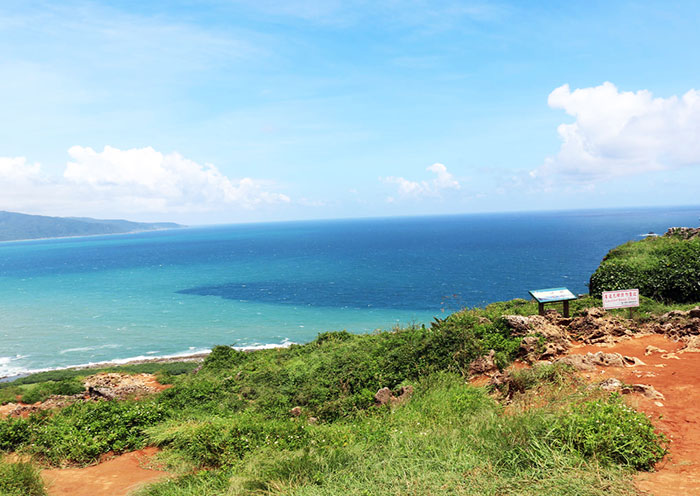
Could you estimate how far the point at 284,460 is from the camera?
6.88m

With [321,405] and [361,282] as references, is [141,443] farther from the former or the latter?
[361,282]

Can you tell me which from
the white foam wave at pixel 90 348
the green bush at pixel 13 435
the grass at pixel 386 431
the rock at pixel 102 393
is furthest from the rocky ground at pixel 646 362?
the white foam wave at pixel 90 348

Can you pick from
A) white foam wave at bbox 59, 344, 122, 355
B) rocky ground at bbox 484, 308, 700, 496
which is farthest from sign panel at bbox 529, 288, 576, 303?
white foam wave at bbox 59, 344, 122, 355

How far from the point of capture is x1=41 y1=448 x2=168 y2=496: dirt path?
7.77 metres

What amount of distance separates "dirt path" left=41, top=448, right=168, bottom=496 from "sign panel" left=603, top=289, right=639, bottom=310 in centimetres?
1319

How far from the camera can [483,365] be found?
11.3 m

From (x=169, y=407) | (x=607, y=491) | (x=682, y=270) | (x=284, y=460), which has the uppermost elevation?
(x=682, y=270)

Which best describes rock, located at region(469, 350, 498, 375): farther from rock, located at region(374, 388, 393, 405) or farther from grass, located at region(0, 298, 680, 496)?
rock, located at region(374, 388, 393, 405)

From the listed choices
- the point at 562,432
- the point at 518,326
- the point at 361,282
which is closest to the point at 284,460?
the point at 562,432

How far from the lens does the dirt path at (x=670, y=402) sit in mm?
5395

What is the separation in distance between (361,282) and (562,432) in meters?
62.4

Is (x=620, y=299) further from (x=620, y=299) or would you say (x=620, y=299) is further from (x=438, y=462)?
(x=438, y=462)

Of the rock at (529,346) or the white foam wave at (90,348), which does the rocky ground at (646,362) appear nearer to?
the rock at (529,346)

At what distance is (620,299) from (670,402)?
6.38 meters
